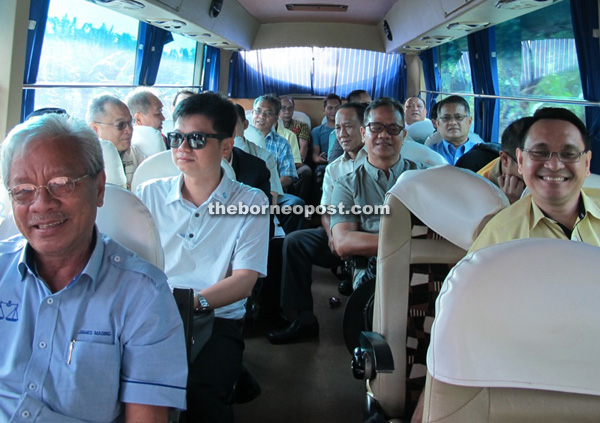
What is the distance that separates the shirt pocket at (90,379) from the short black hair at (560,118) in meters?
1.82

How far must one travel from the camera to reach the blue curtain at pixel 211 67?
9011 millimetres

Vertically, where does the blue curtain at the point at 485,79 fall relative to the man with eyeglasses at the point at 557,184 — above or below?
above

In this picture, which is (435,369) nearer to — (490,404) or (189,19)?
(490,404)

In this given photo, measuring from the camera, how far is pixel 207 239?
226 centimetres

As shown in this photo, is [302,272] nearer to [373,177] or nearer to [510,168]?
[373,177]

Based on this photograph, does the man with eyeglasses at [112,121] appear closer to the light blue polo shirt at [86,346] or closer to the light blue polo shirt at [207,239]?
the light blue polo shirt at [207,239]

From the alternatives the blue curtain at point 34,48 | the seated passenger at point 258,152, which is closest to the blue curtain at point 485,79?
the seated passenger at point 258,152

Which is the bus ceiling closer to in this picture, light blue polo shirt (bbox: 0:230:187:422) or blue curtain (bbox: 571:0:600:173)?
blue curtain (bbox: 571:0:600:173)

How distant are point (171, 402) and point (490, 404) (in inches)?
32.1

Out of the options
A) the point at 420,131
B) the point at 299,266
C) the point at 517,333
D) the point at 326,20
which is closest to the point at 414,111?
the point at 420,131

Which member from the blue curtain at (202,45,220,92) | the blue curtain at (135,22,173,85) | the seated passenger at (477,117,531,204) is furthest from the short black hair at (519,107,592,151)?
the blue curtain at (202,45,220,92)

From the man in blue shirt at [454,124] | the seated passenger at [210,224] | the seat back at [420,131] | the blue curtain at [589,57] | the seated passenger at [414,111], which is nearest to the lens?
the seated passenger at [210,224]

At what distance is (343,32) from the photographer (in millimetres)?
9711

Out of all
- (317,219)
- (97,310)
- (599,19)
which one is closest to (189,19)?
(317,219)
